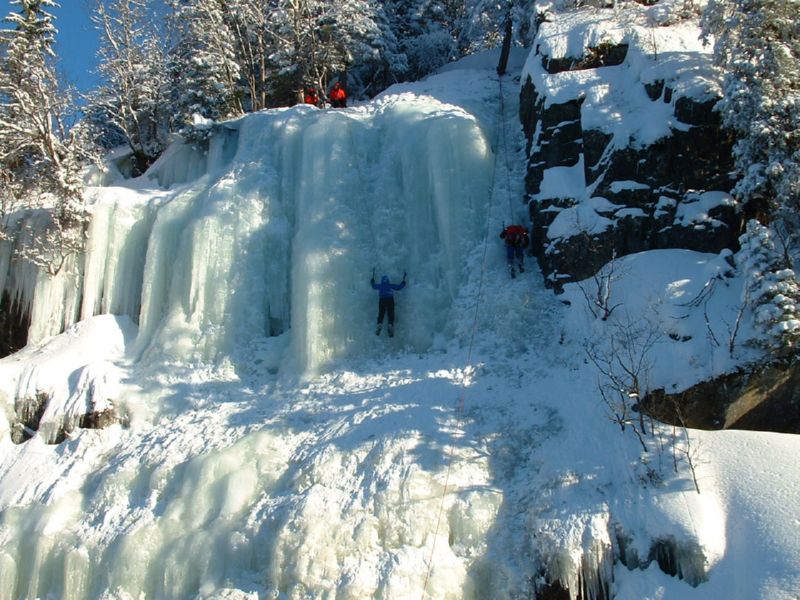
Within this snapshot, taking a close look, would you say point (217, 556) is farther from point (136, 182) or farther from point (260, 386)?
point (136, 182)

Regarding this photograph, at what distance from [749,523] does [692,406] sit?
2.09 m

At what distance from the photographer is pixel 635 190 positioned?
11.7m

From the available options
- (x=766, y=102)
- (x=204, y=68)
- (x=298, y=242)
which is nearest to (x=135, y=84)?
(x=204, y=68)

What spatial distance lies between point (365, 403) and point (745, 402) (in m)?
5.91

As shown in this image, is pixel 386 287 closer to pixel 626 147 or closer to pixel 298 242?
pixel 298 242

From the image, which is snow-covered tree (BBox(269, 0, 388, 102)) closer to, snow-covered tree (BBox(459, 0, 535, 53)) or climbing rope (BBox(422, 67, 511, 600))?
snow-covered tree (BBox(459, 0, 535, 53))

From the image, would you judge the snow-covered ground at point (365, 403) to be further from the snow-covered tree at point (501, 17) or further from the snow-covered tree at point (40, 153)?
the snow-covered tree at point (501, 17)

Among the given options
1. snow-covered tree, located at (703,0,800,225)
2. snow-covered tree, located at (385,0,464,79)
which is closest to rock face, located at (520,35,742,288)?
snow-covered tree, located at (703,0,800,225)

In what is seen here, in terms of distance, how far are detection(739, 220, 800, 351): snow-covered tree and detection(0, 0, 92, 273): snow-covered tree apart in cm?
1392

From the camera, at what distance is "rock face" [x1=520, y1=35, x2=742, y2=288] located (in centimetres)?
1109

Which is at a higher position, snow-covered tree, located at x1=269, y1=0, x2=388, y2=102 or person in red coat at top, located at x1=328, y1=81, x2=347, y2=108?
snow-covered tree, located at x1=269, y1=0, x2=388, y2=102

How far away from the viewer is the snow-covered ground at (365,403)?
7.73 meters

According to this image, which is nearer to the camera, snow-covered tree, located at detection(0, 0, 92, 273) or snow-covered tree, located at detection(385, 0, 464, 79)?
snow-covered tree, located at detection(0, 0, 92, 273)

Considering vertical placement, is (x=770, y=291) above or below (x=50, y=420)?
above
